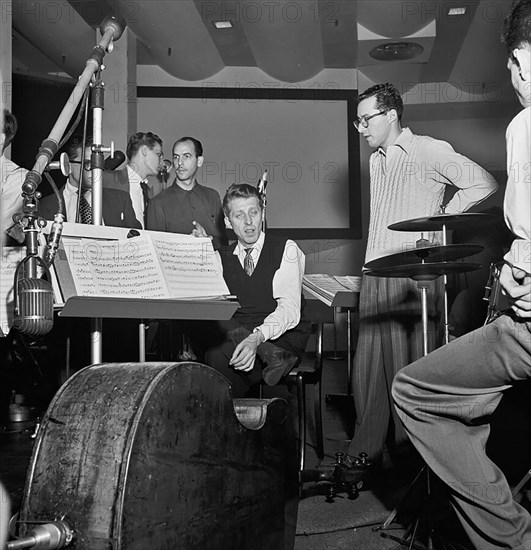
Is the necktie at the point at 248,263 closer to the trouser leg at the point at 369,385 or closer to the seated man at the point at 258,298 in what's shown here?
the seated man at the point at 258,298

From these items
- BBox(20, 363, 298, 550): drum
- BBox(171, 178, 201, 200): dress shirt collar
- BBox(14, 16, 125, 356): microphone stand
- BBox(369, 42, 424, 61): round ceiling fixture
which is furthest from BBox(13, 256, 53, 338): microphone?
BBox(369, 42, 424, 61): round ceiling fixture

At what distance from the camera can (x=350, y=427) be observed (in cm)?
437

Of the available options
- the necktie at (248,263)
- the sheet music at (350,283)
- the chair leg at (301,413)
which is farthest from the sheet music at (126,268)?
the sheet music at (350,283)

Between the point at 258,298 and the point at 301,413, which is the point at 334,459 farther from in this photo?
the point at 258,298

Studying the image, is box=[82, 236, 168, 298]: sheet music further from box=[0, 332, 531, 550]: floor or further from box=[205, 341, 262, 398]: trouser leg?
box=[205, 341, 262, 398]: trouser leg

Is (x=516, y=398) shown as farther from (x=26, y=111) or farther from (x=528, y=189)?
(x=26, y=111)

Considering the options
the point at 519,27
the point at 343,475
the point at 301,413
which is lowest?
the point at 343,475

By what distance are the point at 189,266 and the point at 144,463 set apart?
34.3 inches

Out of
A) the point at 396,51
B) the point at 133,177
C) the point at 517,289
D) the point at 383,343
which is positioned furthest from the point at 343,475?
the point at 396,51

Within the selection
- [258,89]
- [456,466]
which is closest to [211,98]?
[258,89]

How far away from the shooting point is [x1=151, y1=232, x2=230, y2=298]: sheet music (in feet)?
6.44

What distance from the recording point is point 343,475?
8.17ft

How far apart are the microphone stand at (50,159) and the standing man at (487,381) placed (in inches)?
38.3

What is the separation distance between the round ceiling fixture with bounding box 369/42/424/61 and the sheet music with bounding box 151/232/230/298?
20.2 ft
